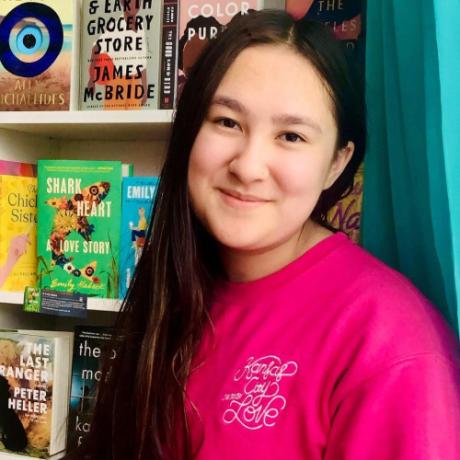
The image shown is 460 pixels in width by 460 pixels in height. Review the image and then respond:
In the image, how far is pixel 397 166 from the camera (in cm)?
88

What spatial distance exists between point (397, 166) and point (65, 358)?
0.94 metres

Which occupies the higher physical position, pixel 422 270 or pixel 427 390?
pixel 422 270

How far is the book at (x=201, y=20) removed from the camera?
1.23 metres

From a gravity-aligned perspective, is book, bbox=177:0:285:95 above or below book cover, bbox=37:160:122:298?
above

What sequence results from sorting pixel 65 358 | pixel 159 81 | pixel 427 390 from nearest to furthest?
pixel 427 390 < pixel 159 81 < pixel 65 358

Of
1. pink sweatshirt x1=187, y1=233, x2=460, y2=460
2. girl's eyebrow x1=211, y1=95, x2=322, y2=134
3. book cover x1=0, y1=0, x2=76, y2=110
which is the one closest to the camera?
pink sweatshirt x1=187, y1=233, x2=460, y2=460

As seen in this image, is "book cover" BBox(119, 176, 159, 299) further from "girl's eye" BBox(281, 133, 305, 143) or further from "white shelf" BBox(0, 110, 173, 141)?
"girl's eye" BBox(281, 133, 305, 143)

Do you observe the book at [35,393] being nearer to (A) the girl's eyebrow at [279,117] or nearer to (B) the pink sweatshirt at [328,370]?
(B) the pink sweatshirt at [328,370]


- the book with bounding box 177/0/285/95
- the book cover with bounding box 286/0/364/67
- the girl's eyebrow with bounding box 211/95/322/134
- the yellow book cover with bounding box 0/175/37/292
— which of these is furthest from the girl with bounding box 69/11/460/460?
the yellow book cover with bounding box 0/175/37/292

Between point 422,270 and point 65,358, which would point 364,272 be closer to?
point 422,270

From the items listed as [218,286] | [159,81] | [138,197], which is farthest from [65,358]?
[159,81]

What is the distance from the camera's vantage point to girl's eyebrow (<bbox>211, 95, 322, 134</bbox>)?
2.63 feet

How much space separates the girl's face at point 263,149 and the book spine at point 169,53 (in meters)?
0.46

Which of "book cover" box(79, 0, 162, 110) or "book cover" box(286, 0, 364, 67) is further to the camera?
"book cover" box(79, 0, 162, 110)
